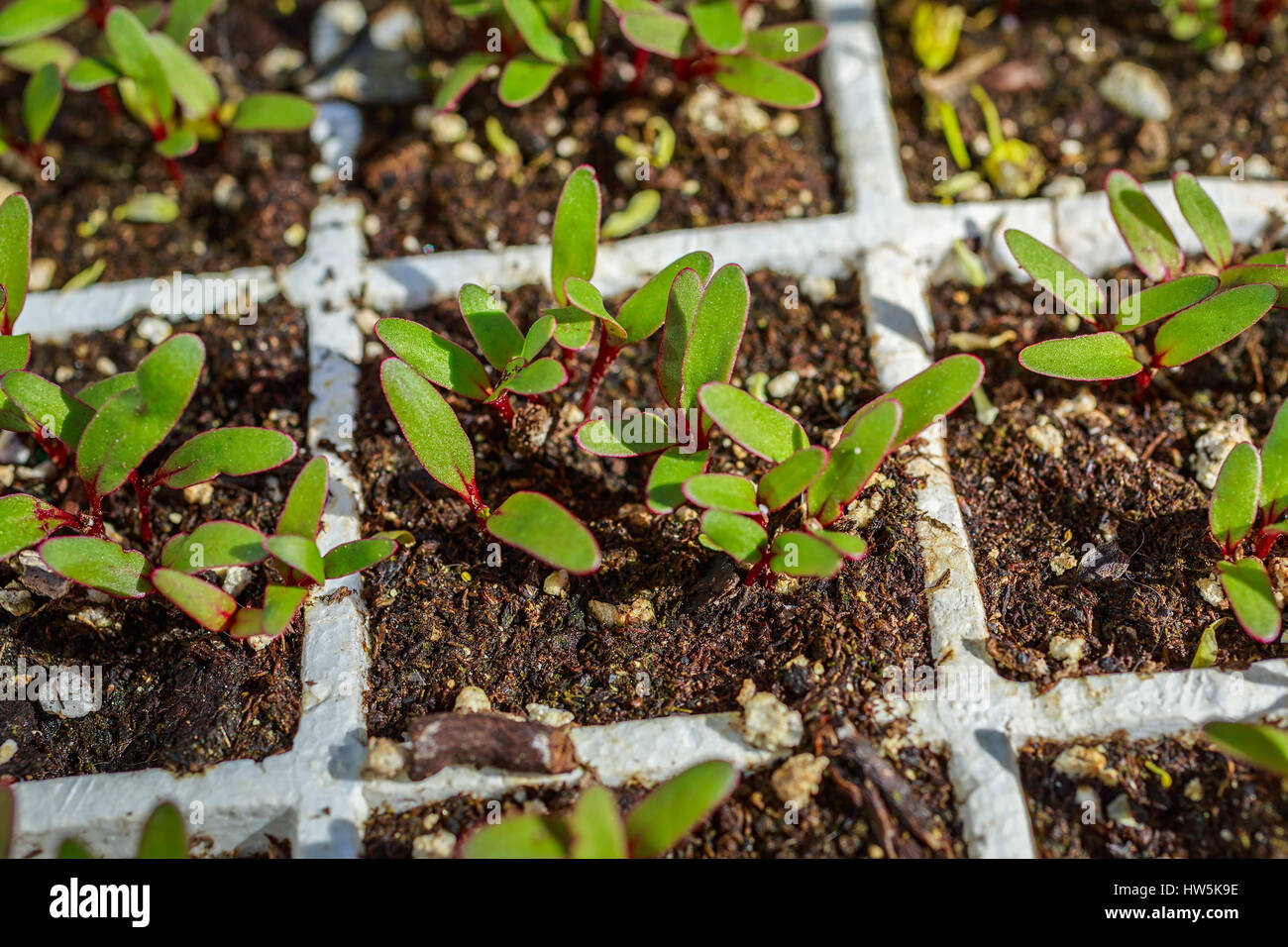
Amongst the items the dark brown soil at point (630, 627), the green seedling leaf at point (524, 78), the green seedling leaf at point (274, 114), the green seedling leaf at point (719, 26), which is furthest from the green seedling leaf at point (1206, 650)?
the green seedling leaf at point (274, 114)

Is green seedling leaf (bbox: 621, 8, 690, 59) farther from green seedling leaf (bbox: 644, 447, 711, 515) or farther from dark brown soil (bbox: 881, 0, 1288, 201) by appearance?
green seedling leaf (bbox: 644, 447, 711, 515)

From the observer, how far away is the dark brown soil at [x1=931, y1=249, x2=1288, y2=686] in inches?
66.7

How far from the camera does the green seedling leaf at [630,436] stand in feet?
5.55

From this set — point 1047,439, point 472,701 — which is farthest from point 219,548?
point 1047,439

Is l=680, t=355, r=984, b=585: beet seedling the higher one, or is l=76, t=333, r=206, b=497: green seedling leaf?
l=76, t=333, r=206, b=497: green seedling leaf

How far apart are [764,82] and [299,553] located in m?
1.29

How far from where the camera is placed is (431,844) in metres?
1.55

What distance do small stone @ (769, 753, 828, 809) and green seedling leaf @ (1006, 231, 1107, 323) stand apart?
90cm

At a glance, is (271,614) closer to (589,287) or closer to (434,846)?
(434,846)

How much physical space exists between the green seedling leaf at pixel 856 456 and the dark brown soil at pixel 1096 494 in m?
0.32

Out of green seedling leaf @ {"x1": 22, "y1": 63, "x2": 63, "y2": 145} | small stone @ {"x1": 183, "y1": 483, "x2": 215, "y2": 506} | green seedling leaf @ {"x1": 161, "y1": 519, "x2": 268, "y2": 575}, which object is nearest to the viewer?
green seedling leaf @ {"x1": 161, "y1": 519, "x2": 268, "y2": 575}

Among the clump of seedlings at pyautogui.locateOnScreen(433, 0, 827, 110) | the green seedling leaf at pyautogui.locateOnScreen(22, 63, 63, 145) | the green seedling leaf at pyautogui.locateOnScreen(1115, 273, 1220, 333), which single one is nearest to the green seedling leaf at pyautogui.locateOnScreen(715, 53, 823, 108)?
the clump of seedlings at pyautogui.locateOnScreen(433, 0, 827, 110)

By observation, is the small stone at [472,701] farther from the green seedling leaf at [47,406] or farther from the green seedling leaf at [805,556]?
the green seedling leaf at [47,406]

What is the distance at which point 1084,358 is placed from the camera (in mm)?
1766
